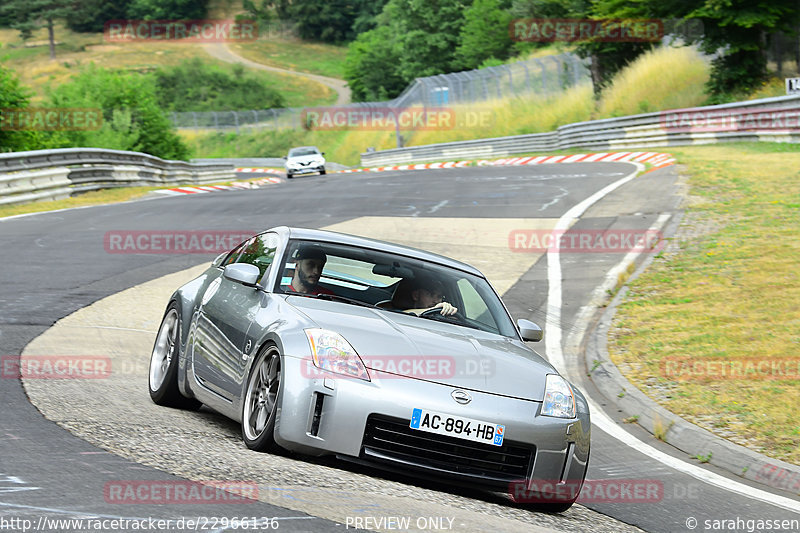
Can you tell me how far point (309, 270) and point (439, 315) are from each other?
3.00 ft

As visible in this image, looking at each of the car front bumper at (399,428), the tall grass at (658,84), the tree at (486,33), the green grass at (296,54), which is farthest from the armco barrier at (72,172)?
the green grass at (296,54)

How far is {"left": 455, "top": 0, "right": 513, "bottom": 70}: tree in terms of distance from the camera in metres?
85.1

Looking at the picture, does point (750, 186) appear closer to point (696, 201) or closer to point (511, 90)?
point (696, 201)

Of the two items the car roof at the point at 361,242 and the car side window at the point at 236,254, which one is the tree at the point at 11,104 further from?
the car roof at the point at 361,242

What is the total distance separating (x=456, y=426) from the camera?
577cm

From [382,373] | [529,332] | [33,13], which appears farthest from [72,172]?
[33,13]

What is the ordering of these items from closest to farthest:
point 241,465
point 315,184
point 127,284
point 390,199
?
point 241,465 < point 127,284 < point 390,199 < point 315,184

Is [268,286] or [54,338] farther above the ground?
[268,286]

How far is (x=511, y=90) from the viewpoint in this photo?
56250 mm

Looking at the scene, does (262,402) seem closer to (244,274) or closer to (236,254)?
(244,274)

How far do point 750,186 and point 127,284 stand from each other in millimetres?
12531

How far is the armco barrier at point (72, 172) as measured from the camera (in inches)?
920

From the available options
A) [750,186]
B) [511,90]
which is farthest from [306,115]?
[750,186]

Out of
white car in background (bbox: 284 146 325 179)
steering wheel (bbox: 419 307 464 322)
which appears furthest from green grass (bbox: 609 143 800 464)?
white car in background (bbox: 284 146 325 179)
